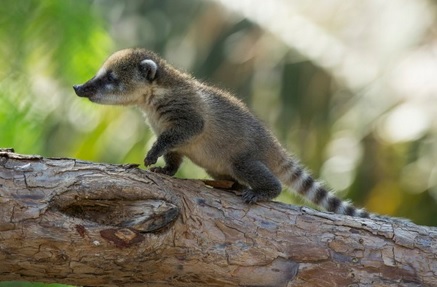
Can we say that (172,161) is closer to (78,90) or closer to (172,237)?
(78,90)

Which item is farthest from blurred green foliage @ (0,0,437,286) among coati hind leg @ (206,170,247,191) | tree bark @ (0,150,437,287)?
tree bark @ (0,150,437,287)

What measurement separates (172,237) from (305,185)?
6.43 feet

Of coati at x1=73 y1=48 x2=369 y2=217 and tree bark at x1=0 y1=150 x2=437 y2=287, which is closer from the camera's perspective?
tree bark at x1=0 y1=150 x2=437 y2=287

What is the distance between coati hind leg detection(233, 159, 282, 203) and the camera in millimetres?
6352

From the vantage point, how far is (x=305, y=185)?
7.41 m

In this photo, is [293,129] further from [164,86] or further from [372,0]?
[164,86]

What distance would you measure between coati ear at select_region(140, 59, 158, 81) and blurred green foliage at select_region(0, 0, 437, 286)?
1095 mm

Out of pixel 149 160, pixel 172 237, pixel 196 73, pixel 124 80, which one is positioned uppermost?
pixel 196 73

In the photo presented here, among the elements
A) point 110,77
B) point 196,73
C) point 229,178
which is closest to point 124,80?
point 110,77

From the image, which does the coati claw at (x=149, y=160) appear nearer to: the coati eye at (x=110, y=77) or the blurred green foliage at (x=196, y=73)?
the coati eye at (x=110, y=77)

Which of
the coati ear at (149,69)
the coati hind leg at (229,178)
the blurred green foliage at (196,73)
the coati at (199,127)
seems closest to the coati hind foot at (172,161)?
the coati at (199,127)

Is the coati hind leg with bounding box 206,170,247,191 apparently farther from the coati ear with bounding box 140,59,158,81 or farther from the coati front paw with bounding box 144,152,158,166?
the coati ear with bounding box 140,59,158,81

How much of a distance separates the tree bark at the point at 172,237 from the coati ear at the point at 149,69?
136cm

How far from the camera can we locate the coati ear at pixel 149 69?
7285mm
